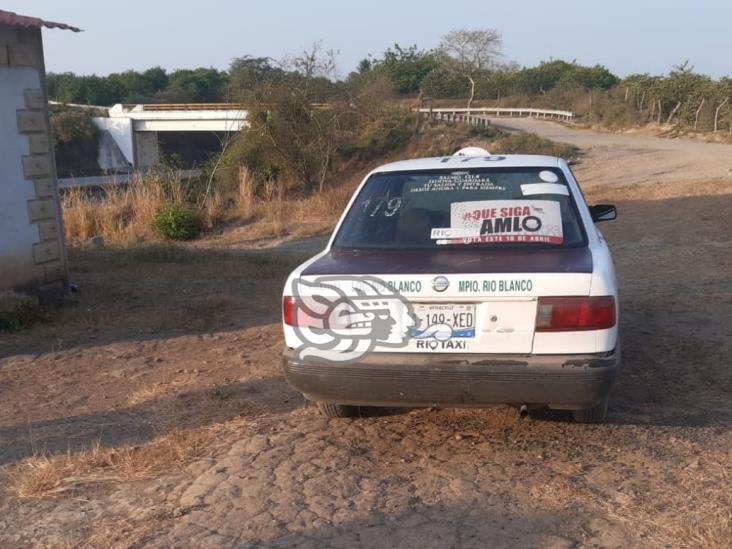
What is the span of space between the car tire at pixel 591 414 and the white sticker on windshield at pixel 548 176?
4.67 ft

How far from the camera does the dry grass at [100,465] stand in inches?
154

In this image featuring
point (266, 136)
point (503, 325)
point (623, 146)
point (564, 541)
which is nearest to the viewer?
point (564, 541)

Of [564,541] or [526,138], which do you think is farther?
[526,138]

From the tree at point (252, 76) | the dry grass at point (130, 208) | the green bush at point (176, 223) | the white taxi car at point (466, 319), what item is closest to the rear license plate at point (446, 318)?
the white taxi car at point (466, 319)

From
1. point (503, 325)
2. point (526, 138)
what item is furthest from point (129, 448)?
point (526, 138)

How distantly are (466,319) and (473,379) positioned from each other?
294mm

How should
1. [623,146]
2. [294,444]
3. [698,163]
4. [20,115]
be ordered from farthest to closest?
[623,146]
[698,163]
[20,115]
[294,444]

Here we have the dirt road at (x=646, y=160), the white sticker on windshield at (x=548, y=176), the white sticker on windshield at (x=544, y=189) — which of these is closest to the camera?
the white sticker on windshield at (x=544, y=189)

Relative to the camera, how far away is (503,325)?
380cm

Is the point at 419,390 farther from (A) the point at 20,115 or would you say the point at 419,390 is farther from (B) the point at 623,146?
(B) the point at 623,146

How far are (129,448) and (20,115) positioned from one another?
4934mm

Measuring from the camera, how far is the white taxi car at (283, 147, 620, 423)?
3756mm

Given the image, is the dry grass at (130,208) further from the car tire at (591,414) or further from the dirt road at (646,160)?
the car tire at (591,414)

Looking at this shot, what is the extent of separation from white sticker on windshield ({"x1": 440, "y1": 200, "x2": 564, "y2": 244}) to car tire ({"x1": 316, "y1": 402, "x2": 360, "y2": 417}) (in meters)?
1.12
